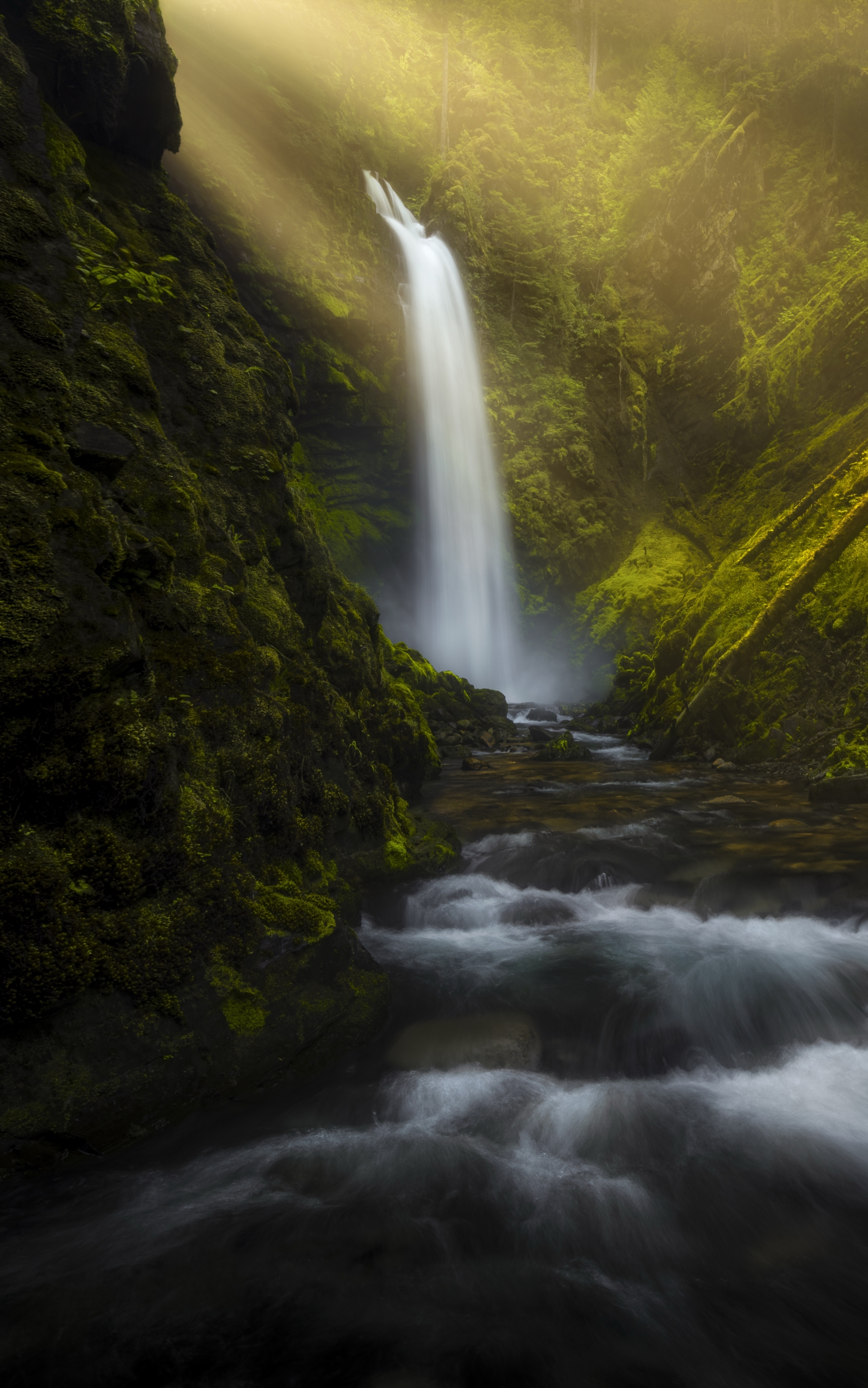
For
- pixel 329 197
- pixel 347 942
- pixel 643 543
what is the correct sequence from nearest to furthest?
pixel 347 942 < pixel 329 197 < pixel 643 543

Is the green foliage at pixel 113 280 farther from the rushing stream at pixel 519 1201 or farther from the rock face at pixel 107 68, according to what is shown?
the rushing stream at pixel 519 1201

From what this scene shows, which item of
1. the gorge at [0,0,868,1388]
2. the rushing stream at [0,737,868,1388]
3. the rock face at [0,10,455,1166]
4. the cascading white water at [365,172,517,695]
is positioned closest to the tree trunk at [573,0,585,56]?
the cascading white water at [365,172,517,695]

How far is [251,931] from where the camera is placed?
457 cm

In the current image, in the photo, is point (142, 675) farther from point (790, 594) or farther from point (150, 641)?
point (790, 594)

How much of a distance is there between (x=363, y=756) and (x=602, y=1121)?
476 cm

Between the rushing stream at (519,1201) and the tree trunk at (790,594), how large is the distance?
1027cm

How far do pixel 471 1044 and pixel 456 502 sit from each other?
3480 cm

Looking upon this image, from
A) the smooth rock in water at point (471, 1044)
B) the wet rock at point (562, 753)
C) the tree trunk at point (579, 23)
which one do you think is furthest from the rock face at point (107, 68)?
the tree trunk at point (579, 23)

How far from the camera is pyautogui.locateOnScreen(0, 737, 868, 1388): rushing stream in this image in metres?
2.77

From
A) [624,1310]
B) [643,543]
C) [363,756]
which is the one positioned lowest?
[624,1310]

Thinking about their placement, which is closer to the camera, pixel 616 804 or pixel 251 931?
pixel 251 931

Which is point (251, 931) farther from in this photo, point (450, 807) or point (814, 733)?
point (814, 733)

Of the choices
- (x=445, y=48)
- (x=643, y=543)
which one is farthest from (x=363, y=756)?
(x=445, y=48)

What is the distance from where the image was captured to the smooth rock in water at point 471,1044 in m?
4.96
